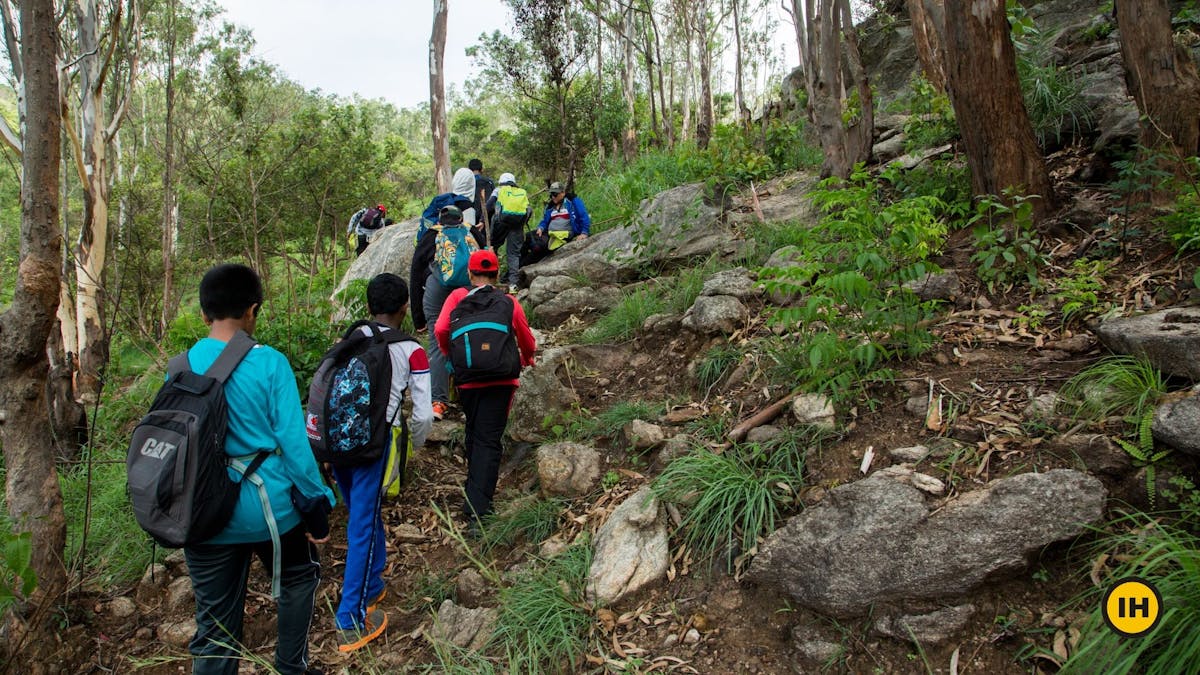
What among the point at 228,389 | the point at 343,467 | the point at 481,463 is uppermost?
the point at 228,389

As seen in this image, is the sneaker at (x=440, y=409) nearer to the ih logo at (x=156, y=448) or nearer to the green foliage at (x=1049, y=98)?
the ih logo at (x=156, y=448)

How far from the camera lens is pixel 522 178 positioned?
17.2 metres

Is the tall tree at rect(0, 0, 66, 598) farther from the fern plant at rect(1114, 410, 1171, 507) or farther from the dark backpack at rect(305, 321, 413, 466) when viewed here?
the fern plant at rect(1114, 410, 1171, 507)

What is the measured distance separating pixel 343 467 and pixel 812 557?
2.30 m

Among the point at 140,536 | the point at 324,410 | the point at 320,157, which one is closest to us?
the point at 324,410

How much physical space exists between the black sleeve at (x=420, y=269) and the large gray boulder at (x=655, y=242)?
5.15ft

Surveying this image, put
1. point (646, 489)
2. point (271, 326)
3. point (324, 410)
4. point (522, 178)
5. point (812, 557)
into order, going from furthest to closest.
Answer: point (522, 178)
point (271, 326)
point (646, 489)
point (324, 410)
point (812, 557)

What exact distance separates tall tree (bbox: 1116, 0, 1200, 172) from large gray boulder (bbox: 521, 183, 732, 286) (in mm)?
3357

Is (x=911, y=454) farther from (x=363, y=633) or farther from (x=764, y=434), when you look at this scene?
(x=363, y=633)

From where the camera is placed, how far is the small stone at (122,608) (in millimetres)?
3898

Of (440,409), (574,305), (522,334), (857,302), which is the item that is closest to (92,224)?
(440,409)

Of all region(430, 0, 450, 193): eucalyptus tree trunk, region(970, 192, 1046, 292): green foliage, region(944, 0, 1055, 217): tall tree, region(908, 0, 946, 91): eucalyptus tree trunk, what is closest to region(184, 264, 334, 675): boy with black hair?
region(970, 192, 1046, 292): green foliage

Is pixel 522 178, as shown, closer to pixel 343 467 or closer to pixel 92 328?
pixel 92 328

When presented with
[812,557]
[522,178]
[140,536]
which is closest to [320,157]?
[522,178]
